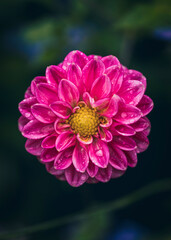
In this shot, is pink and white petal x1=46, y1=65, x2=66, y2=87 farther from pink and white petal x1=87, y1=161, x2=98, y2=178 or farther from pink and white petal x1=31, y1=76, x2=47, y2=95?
pink and white petal x1=87, y1=161, x2=98, y2=178

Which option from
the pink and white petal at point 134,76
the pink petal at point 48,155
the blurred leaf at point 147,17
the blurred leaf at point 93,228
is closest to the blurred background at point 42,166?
the blurred leaf at point 93,228

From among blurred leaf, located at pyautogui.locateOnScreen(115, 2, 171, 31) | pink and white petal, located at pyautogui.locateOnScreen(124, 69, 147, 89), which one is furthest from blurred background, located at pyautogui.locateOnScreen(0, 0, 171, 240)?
pink and white petal, located at pyautogui.locateOnScreen(124, 69, 147, 89)

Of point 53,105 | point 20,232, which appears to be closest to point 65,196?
point 20,232

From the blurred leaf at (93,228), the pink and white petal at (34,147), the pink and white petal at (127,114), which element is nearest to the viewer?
the pink and white petal at (127,114)

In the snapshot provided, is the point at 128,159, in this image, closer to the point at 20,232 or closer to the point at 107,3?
the point at 20,232

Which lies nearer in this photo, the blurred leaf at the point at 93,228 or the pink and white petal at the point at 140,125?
the pink and white petal at the point at 140,125

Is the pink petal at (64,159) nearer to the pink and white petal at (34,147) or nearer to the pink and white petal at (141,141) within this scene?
the pink and white petal at (34,147)

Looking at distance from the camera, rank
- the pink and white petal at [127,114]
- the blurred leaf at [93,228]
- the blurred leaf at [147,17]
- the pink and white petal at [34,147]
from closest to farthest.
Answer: the pink and white petal at [127,114], the pink and white petal at [34,147], the blurred leaf at [147,17], the blurred leaf at [93,228]
